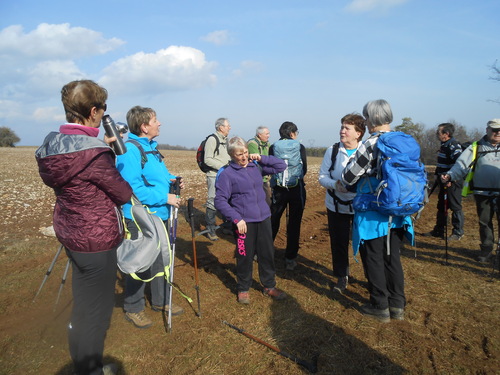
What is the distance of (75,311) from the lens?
272 centimetres

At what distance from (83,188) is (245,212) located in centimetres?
226

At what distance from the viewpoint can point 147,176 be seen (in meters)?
3.82

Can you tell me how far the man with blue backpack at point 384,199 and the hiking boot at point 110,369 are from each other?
2908 mm

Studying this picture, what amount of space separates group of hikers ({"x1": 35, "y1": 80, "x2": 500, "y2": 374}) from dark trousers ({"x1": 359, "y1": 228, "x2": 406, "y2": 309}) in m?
0.01

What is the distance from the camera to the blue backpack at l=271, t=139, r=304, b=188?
5.66 meters

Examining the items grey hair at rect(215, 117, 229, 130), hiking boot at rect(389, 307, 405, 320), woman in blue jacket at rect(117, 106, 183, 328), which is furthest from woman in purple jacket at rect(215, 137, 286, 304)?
grey hair at rect(215, 117, 229, 130)

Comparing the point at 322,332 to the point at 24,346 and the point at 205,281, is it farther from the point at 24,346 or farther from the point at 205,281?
the point at 24,346

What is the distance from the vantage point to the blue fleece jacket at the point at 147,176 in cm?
358

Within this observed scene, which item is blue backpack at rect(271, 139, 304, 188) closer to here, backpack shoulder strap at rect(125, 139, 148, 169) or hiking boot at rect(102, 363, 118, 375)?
backpack shoulder strap at rect(125, 139, 148, 169)

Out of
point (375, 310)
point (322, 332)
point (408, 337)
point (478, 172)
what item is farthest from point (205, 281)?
point (478, 172)

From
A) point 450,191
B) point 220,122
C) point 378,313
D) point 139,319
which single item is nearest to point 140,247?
point 139,319

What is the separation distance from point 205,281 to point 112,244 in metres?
2.82

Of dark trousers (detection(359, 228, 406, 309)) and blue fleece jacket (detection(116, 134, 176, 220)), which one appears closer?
blue fleece jacket (detection(116, 134, 176, 220))

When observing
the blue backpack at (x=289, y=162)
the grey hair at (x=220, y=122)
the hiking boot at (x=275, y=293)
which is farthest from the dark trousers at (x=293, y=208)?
the grey hair at (x=220, y=122)
